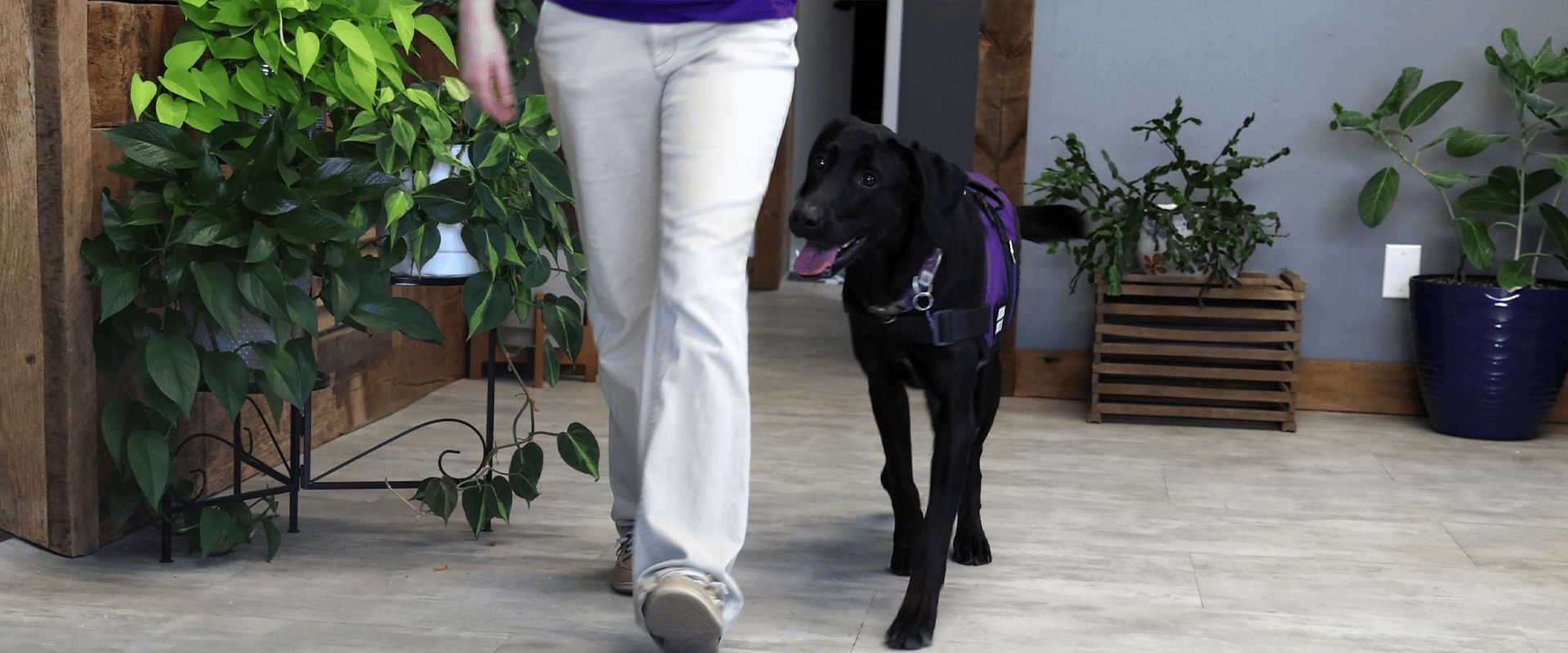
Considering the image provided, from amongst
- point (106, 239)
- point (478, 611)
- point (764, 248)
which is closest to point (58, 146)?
point (106, 239)

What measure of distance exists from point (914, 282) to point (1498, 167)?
196 centimetres

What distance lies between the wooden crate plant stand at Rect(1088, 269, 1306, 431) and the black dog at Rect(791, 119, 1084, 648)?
4.14ft

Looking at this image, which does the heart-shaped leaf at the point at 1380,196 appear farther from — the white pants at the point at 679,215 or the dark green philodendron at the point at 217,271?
the dark green philodendron at the point at 217,271

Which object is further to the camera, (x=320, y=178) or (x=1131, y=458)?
(x=1131, y=458)

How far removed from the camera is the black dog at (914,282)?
155 cm

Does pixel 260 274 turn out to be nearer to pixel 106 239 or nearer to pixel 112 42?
pixel 106 239

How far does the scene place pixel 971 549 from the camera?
1880 mm

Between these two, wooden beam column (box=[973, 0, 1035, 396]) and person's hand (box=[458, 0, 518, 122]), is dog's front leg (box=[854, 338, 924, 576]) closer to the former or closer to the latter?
person's hand (box=[458, 0, 518, 122])

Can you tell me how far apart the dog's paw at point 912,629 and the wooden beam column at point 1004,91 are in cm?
173

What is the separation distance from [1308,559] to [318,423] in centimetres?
178

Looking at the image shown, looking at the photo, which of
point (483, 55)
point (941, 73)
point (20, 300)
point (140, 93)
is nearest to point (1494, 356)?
point (483, 55)

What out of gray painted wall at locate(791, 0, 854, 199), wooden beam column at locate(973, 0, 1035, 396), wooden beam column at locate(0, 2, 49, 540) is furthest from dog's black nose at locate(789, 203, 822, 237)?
gray painted wall at locate(791, 0, 854, 199)

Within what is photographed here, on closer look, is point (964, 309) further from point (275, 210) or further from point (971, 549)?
point (275, 210)

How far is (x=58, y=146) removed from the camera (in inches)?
66.9
